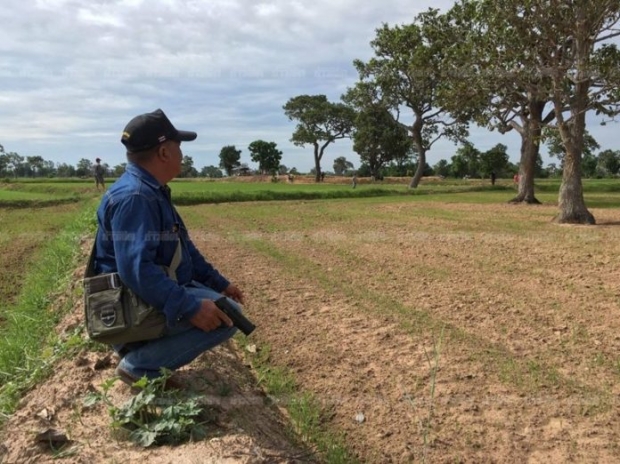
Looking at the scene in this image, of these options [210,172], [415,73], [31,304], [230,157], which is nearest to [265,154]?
[230,157]

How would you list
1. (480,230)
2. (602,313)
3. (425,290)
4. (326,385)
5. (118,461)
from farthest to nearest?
(480,230)
(425,290)
(602,313)
(326,385)
(118,461)

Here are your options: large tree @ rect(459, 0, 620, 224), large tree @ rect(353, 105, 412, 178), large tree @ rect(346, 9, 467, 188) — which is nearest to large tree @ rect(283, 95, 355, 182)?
large tree @ rect(353, 105, 412, 178)

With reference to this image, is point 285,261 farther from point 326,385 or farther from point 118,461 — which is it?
point 118,461

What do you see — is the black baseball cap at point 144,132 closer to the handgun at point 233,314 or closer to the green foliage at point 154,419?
the handgun at point 233,314

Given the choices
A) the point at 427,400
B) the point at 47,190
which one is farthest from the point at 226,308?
the point at 47,190

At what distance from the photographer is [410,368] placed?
4.02 metres

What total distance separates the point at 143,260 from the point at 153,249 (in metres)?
0.10

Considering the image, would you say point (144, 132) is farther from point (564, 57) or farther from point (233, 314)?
point (564, 57)

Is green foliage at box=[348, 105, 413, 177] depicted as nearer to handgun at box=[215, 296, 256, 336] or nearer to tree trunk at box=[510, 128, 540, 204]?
tree trunk at box=[510, 128, 540, 204]

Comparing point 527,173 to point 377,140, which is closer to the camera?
point 527,173

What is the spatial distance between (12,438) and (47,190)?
32592 millimetres

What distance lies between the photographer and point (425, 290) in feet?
21.0

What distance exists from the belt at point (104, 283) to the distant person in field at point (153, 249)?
5cm

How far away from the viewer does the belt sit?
2719 millimetres
